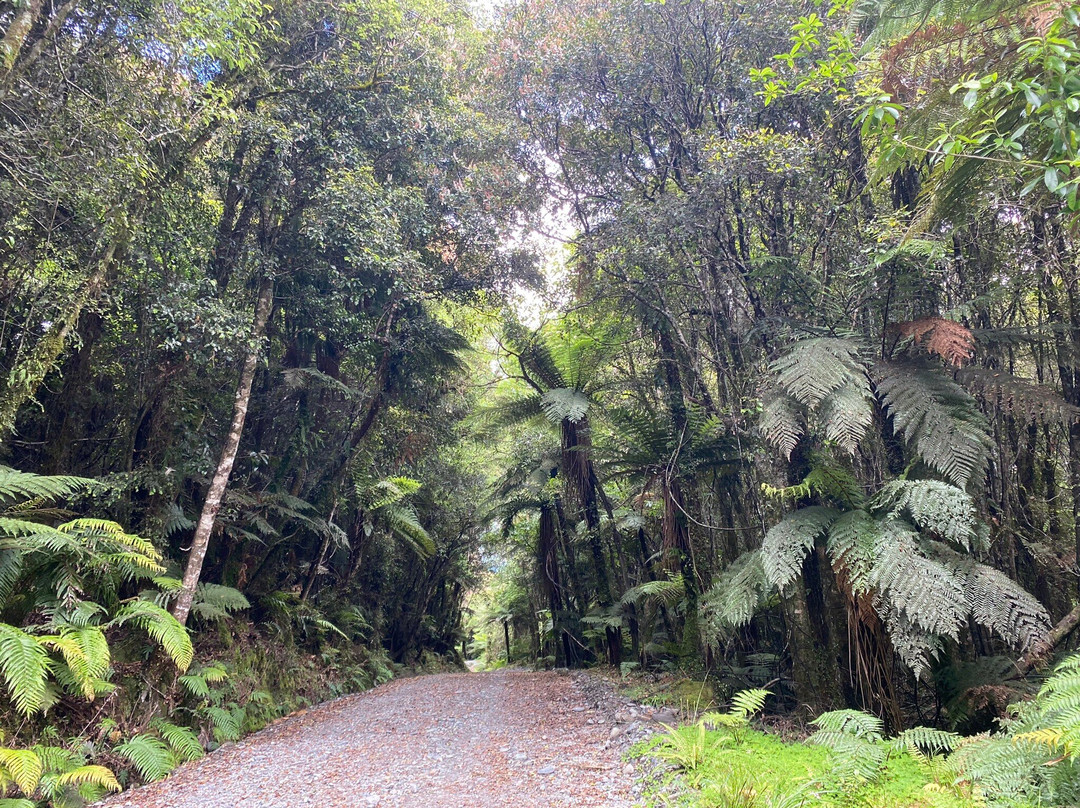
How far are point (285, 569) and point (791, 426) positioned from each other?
324 inches

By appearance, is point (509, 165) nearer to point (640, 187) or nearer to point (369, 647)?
point (640, 187)

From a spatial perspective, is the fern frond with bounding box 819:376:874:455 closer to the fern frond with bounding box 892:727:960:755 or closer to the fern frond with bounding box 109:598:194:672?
the fern frond with bounding box 892:727:960:755

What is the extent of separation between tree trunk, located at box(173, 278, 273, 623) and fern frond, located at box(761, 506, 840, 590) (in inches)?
206

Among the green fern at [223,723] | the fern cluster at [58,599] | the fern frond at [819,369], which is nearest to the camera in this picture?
the fern cluster at [58,599]

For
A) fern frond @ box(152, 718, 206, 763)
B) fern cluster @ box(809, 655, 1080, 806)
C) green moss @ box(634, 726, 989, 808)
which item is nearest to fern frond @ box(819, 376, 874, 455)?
fern cluster @ box(809, 655, 1080, 806)

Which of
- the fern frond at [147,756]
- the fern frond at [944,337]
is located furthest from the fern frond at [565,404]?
the fern frond at [147,756]

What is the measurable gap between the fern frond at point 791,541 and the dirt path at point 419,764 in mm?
1694

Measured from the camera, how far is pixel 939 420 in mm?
3816

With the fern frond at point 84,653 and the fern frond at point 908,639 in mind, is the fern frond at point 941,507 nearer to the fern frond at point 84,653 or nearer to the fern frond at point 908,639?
the fern frond at point 908,639

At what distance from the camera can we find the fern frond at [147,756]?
4.18 m

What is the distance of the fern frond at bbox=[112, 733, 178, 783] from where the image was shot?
4.18 metres

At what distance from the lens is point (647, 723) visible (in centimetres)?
485

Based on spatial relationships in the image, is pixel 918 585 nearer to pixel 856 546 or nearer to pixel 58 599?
pixel 856 546

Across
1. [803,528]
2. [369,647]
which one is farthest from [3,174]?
[369,647]
